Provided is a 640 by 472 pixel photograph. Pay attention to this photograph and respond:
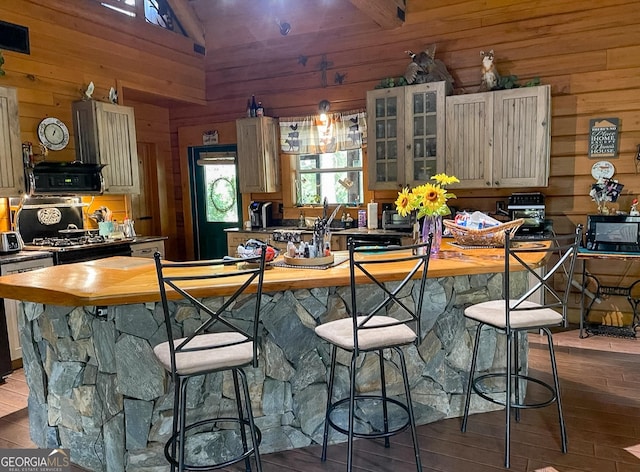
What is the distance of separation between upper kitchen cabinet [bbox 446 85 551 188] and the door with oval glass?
287 centimetres

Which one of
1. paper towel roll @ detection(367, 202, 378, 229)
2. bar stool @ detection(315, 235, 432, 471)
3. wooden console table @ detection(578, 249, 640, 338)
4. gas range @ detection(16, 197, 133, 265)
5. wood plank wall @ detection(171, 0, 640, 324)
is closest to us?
bar stool @ detection(315, 235, 432, 471)

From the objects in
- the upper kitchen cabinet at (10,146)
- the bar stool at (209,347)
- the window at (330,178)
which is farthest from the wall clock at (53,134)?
the bar stool at (209,347)

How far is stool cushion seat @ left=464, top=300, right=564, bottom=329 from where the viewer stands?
2.37m

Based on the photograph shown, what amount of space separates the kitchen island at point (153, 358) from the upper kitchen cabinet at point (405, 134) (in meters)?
2.14

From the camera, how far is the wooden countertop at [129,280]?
213 centimetres

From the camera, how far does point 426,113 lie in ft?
15.4

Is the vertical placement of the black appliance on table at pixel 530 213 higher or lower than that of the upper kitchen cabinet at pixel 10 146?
lower

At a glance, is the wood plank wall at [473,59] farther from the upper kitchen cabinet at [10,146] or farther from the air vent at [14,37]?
the upper kitchen cabinet at [10,146]

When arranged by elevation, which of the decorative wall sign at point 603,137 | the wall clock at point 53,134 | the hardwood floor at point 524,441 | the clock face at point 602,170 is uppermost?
the wall clock at point 53,134

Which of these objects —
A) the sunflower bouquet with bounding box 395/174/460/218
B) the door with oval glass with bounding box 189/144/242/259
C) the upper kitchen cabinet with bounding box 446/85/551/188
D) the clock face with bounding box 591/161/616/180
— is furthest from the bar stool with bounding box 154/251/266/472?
the door with oval glass with bounding box 189/144/242/259

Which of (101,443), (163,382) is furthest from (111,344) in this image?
(101,443)

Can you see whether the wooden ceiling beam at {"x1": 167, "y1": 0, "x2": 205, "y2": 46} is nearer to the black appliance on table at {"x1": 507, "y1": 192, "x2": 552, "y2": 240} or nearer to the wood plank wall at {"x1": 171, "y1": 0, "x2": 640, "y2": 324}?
the wood plank wall at {"x1": 171, "y1": 0, "x2": 640, "y2": 324}

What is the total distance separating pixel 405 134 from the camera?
15.8 ft

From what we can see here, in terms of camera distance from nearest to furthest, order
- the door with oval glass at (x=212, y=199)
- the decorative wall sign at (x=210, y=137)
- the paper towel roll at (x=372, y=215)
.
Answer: the paper towel roll at (x=372, y=215) < the decorative wall sign at (x=210, y=137) < the door with oval glass at (x=212, y=199)
